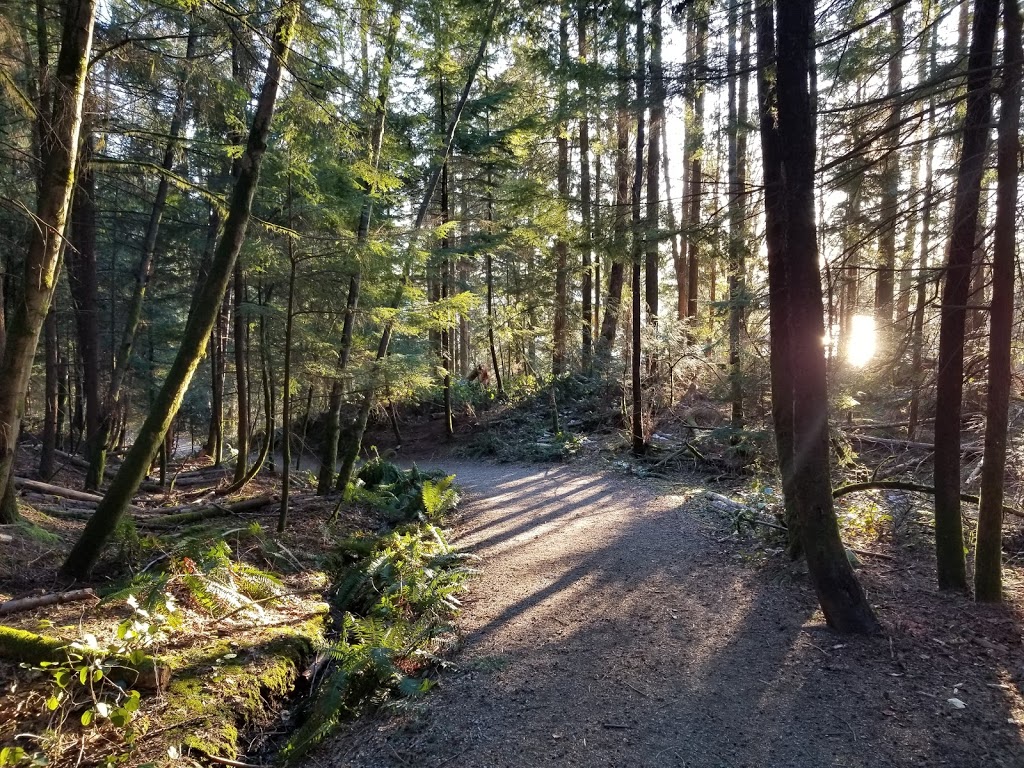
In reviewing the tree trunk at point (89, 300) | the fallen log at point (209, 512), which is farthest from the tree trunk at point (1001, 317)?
the tree trunk at point (89, 300)

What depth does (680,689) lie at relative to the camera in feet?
13.4

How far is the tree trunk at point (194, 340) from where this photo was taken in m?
5.40

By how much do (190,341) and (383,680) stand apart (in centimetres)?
389

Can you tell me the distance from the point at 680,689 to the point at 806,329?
119 inches

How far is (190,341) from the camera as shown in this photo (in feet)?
19.0

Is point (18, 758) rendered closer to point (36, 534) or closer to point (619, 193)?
point (36, 534)

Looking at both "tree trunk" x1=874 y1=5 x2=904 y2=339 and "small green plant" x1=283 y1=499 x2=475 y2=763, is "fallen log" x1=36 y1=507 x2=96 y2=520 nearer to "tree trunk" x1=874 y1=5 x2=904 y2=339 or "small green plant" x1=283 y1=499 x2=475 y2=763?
"small green plant" x1=283 y1=499 x2=475 y2=763

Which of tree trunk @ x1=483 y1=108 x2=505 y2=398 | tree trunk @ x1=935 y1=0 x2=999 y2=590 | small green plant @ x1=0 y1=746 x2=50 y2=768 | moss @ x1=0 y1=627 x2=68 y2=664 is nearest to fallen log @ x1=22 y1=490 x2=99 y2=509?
moss @ x1=0 y1=627 x2=68 y2=664

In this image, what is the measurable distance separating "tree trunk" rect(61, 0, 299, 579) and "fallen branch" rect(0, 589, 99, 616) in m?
0.60

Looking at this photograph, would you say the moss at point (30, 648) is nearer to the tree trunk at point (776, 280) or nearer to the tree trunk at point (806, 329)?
the tree trunk at point (806, 329)

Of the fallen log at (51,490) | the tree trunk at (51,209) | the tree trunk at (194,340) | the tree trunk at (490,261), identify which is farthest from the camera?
the tree trunk at (490,261)

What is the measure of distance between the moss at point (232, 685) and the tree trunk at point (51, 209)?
3.09 metres

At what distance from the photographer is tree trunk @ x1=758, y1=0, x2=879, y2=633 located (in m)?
4.59

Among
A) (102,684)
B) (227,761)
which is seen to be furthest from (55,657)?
(227,761)
